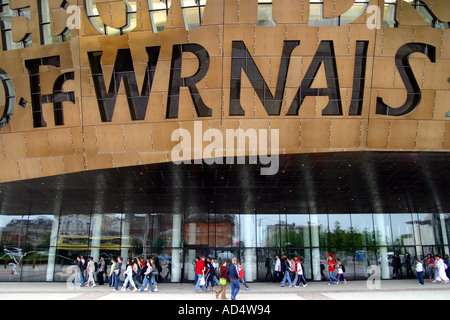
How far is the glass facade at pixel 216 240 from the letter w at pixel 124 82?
1293 cm

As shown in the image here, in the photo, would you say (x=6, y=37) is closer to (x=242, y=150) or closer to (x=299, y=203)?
(x=242, y=150)

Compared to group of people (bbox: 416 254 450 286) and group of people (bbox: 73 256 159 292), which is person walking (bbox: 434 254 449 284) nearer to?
group of people (bbox: 416 254 450 286)

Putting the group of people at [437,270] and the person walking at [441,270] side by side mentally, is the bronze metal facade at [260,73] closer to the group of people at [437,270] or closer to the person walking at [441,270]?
the group of people at [437,270]

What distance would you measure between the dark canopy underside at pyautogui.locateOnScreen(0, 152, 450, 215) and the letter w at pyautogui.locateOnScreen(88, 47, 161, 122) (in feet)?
A: 8.62

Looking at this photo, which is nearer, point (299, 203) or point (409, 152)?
point (409, 152)

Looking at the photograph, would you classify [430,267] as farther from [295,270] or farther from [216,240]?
[216,240]

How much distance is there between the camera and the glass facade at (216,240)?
2711cm

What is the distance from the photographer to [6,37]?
18078mm

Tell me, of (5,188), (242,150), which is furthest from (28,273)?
(242,150)

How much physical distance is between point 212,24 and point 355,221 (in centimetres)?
A: 1994

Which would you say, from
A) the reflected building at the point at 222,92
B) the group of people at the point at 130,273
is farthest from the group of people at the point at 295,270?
the group of people at the point at 130,273

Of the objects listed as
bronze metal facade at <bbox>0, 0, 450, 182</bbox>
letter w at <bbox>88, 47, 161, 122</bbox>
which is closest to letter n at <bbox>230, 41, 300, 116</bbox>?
bronze metal facade at <bbox>0, 0, 450, 182</bbox>

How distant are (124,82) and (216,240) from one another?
14617 millimetres

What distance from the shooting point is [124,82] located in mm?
16594
